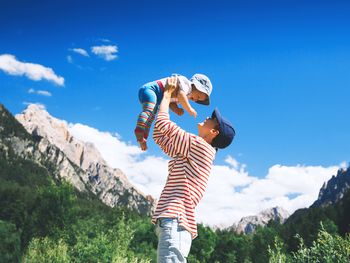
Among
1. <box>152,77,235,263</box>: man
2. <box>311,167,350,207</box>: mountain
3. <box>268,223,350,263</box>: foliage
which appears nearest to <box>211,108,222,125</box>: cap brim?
<box>152,77,235,263</box>: man

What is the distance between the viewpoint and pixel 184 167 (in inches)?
103

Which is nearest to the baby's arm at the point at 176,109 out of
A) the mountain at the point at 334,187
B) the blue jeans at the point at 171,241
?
the blue jeans at the point at 171,241

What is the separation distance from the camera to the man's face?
2.77m

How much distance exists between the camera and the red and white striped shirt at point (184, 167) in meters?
2.53

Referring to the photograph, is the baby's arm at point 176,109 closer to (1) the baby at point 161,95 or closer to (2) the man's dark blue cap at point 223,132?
(1) the baby at point 161,95

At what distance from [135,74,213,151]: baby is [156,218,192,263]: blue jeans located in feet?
2.32

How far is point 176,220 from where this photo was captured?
244cm

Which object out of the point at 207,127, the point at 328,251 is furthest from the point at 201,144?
the point at 328,251

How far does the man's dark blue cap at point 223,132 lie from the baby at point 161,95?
0.20 m

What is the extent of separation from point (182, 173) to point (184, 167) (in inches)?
1.8

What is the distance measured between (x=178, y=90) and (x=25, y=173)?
138667 mm

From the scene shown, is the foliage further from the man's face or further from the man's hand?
the man's hand

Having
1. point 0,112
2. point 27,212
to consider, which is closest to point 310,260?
point 27,212

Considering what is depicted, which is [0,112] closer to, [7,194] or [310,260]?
[7,194]
